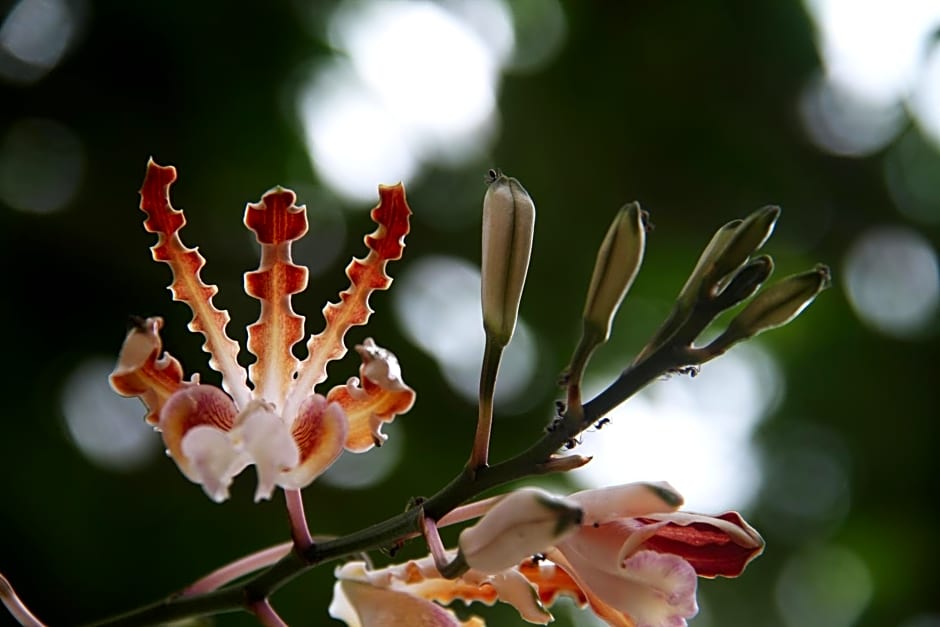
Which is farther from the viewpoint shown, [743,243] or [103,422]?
[103,422]

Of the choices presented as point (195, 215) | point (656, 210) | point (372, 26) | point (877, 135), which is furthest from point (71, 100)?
point (877, 135)

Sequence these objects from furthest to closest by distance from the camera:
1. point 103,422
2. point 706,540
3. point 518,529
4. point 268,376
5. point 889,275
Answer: point 889,275, point 103,422, point 268,376, point 706,540, point 518,529

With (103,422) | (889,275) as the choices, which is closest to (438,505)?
(103,422)

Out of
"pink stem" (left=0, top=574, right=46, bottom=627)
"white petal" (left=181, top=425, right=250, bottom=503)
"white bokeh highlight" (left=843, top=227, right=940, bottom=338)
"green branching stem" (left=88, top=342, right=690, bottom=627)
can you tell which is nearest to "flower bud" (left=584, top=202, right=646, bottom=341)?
"green branching stem" (left=88, top=342, right=690, bottom=627)

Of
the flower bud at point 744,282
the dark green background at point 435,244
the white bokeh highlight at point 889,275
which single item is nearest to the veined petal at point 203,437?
the flower bud at point 744,282

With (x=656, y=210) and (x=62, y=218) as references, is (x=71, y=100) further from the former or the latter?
(x=656, y=210)

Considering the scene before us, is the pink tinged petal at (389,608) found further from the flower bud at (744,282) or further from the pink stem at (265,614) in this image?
the flower bud at (744,282)

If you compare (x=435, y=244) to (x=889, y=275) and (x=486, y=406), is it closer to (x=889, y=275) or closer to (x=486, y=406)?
(x=889, y=275)
